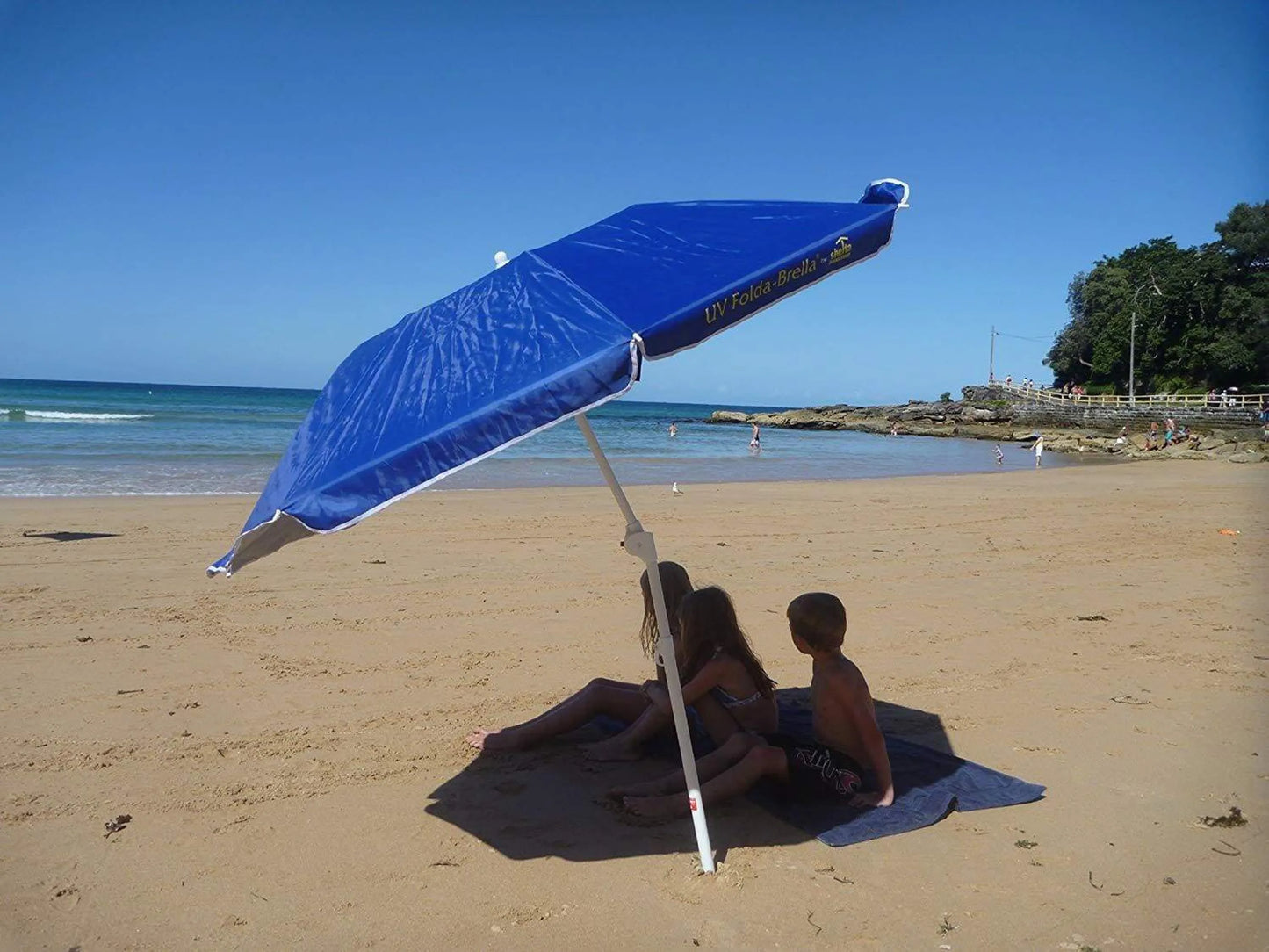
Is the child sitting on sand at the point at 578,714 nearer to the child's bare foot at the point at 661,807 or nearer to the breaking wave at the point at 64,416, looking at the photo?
the child's bare foot at the point at 661,807

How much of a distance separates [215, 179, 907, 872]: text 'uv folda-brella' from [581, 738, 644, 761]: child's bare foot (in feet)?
3.23

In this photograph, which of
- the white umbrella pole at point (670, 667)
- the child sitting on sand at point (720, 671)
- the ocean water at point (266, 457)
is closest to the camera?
the white umbrella pole at point (670, 667)

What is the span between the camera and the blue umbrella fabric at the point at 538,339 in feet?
7.34

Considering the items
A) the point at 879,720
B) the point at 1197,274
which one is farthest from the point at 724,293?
the point at 1197,274

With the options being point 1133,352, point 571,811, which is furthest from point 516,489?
point 1133,352

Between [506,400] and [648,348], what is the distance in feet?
1.30

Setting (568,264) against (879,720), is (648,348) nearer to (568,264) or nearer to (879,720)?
(568,264)

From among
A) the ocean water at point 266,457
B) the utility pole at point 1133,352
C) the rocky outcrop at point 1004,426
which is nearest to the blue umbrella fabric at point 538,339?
the ocean water at point 266,457

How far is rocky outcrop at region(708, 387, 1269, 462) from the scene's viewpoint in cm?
3100

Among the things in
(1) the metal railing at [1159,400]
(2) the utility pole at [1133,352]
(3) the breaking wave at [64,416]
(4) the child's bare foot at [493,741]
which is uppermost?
(2) the utility pole at [1133,352]

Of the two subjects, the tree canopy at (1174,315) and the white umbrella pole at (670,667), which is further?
the tree canopy at (1174,315)

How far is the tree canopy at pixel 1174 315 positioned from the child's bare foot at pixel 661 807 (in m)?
42.4

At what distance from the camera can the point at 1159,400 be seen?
46.5 metres

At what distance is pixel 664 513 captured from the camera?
43.3ft
